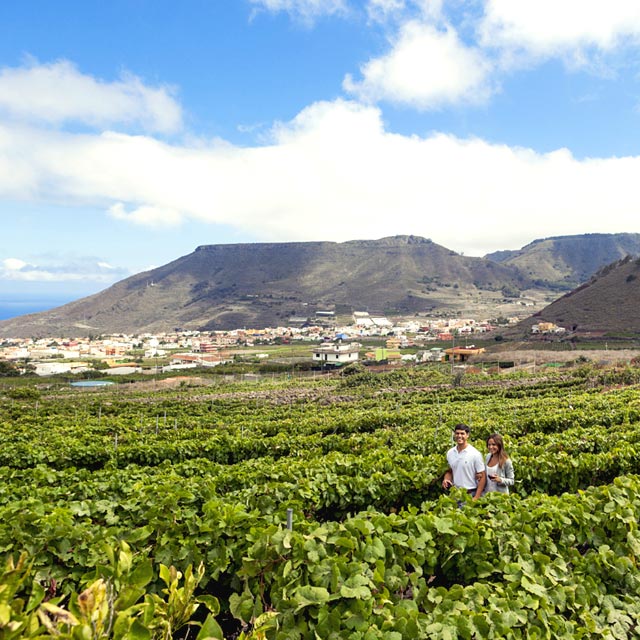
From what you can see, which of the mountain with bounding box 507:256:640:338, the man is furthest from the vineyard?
the mountain with bounding box 507:256:640:338

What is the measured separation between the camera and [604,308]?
86125 millimetres

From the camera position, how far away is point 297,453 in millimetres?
12344

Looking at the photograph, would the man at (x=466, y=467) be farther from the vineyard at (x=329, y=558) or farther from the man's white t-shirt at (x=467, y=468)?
the vineyard at (x=329, y=558)

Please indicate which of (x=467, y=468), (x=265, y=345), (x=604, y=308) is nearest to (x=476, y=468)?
(x=467, y=468)

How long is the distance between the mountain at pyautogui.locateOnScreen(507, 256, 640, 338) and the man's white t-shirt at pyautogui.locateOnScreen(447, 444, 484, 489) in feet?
265

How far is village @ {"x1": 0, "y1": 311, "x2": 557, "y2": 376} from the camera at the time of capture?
82944mm

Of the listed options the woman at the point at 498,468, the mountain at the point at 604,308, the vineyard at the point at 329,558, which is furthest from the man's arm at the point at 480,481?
the mountain at the point at 604,308

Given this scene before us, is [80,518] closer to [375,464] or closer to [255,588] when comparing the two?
[255,588]

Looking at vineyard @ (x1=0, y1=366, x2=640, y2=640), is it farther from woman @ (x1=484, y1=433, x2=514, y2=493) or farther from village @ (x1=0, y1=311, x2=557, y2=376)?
village @ (x1=0, y1=311, x2=557, y2=376)

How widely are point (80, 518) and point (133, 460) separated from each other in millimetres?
9314

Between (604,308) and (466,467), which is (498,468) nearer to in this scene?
(466,467)

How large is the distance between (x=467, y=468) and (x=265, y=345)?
122 metres

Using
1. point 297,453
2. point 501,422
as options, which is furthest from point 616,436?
point 297,453

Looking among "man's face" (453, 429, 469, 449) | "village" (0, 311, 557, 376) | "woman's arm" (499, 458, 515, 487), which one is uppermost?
"man's face" (453, 429, 469, 449)
